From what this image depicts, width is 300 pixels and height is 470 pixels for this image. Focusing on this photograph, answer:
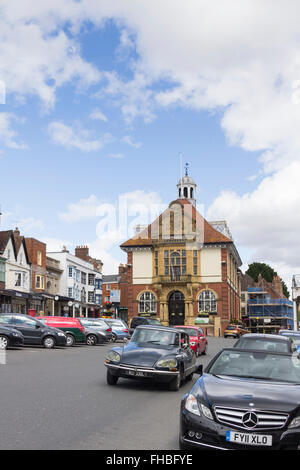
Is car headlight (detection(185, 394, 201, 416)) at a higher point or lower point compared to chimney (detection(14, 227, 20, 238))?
lower

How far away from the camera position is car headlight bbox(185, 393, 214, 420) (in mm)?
6328

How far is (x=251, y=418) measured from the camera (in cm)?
616

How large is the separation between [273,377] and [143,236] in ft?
210

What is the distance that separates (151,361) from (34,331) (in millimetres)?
14852

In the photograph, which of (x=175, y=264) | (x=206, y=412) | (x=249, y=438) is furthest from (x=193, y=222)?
(x=249, y=438)

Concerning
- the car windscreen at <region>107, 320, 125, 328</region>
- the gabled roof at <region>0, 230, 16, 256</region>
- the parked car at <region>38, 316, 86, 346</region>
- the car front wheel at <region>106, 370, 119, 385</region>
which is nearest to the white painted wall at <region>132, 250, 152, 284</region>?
the gabled roof at <region>0, 230, 16, 256</region>

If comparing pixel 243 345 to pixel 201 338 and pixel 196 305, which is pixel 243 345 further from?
pixel 196 305

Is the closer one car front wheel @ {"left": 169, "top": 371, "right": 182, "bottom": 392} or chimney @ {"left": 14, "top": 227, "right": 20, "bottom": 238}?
car front wheel @ {"left": 169, "top": 371, "right": 182, "bottom": 392}

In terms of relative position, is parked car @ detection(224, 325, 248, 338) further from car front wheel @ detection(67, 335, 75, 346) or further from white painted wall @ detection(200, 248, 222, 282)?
car front wheel @ detection(67, 335, 75, 346)

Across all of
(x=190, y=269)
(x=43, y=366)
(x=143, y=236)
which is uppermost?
(x=143, y=236)

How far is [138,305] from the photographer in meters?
69.3

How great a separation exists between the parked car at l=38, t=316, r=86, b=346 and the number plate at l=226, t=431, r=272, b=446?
25.0 metres
